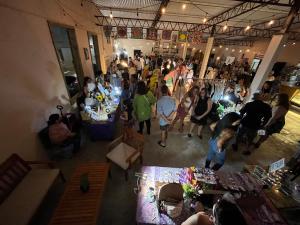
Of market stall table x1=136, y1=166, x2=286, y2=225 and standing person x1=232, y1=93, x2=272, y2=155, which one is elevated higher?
standing person x1=232, y1=93, x2=272, y2=155

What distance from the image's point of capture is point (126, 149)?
337 cm

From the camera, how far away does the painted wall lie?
2.51 meters

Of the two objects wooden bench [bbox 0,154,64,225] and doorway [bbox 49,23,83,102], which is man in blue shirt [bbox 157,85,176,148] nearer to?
wooden bench [bbox 0,154,64,225]

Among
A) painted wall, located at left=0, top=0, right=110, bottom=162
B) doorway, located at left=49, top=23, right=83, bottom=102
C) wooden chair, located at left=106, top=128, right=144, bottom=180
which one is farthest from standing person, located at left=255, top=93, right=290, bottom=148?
doorway, located at left=49, top=23, right=83, bottom=102

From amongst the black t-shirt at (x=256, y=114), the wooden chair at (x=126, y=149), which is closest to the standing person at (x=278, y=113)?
the black t-shirt at (x=256, y=114)

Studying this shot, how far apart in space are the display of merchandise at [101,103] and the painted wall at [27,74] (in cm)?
88

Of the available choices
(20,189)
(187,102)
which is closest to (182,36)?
(187,102)

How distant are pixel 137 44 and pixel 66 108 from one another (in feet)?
53.5

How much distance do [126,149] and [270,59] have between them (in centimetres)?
585

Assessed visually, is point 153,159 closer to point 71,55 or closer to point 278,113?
point 278,113

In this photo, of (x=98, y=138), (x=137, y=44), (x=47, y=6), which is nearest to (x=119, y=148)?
(x=98, y=138)

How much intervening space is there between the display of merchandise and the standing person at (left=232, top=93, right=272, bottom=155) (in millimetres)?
3822

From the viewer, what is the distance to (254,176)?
8.81ft

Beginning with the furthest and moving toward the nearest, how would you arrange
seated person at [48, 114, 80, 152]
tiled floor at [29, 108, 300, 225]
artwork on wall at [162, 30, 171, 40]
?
artwork on wall at [162, 30, 171, 40] → seated person at [48, 114, 80, 152] → tiled floor at [29, 108, 300, 225]
